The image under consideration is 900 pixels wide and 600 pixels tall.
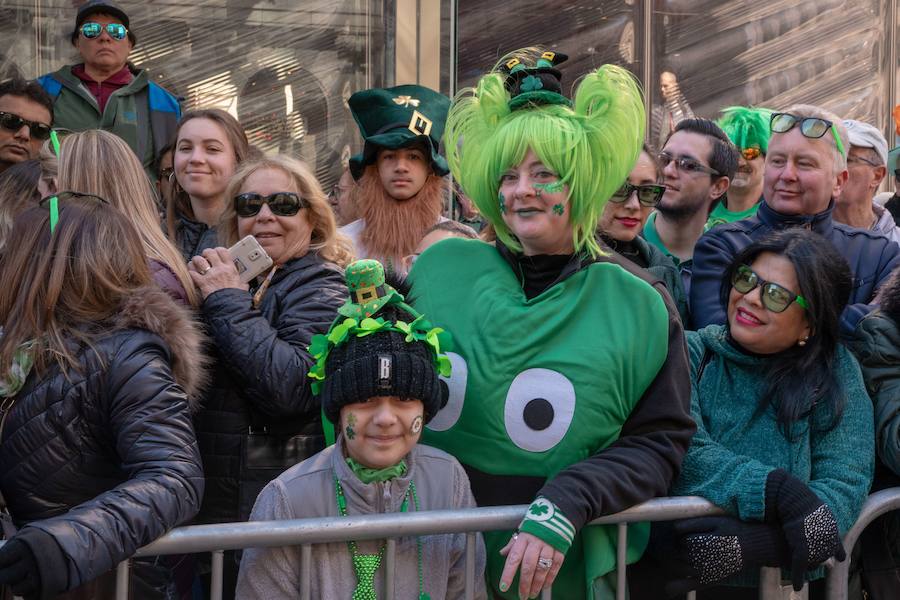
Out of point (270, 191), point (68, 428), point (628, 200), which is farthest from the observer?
point (628, 200)

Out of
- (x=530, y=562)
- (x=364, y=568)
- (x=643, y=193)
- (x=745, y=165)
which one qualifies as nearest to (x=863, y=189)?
(x=745, y=165)

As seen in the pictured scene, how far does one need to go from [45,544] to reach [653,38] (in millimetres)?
7102

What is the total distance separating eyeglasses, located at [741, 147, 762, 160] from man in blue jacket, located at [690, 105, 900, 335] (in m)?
1.10

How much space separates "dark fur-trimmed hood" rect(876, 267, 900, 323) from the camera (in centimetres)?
347

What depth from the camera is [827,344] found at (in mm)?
3275

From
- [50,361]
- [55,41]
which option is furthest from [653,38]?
[50,361]

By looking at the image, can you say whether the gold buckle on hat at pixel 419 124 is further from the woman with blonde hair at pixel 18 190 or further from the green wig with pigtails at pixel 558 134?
the green wig with pigtails at pixel 558 134

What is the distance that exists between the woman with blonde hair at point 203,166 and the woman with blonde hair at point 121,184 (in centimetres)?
68

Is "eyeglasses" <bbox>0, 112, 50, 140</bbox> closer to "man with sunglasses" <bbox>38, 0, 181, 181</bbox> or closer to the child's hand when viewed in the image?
"man with sunglasses" <bbox>38, 0, 181, 181</bbox>

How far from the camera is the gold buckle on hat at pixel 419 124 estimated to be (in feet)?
15.9

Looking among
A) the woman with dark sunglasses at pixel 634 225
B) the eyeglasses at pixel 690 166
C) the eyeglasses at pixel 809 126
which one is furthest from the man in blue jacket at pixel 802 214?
the eyeglasses at pixel 690 166

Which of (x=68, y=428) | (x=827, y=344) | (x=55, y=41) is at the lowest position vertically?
(x=68, y=428)

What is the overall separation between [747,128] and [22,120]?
319 cm

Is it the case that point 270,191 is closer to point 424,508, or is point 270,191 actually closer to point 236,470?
point 236,470
